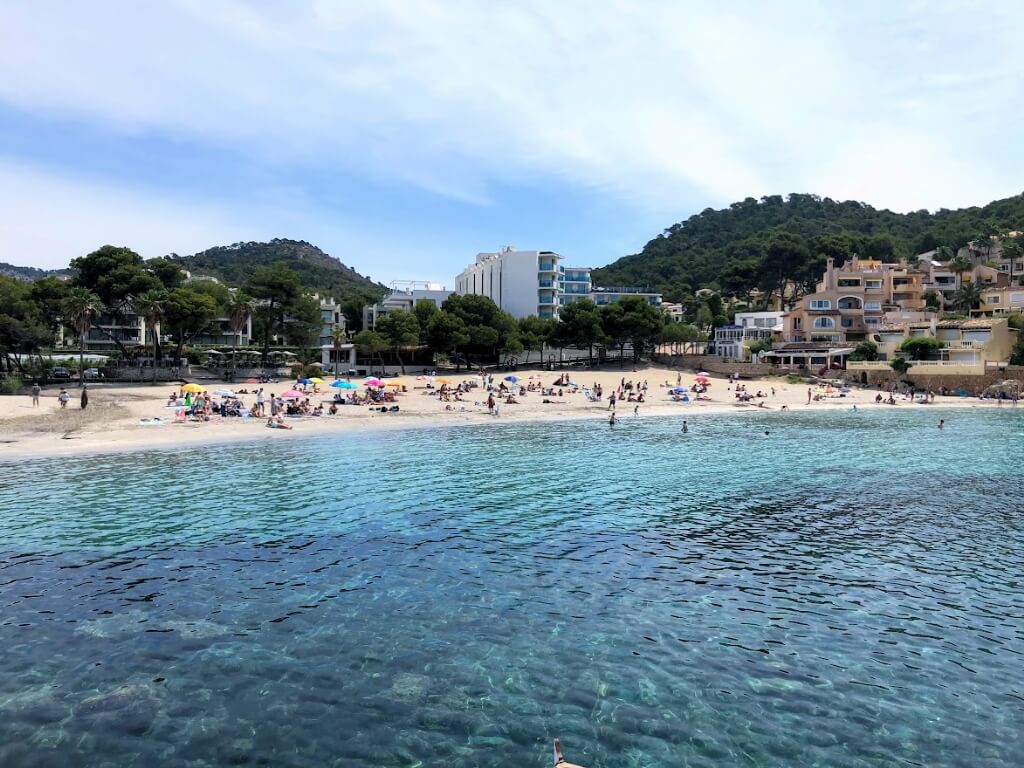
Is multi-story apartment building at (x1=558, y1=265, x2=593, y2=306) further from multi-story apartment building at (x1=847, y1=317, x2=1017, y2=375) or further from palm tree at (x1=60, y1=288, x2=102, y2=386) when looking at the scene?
palm tree at (x1=60, y1=288, x2=102, y2=386)

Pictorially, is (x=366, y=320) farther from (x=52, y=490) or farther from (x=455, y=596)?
(x=455, y=596)

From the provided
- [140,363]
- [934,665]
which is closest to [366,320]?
[140,363]

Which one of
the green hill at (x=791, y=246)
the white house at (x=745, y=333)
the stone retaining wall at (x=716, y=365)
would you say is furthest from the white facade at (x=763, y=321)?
the green hill at (x=791, y=246)

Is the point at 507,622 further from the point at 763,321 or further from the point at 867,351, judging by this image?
the point at 763,321

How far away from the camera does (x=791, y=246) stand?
11288 cm

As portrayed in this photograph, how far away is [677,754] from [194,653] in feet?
25.7

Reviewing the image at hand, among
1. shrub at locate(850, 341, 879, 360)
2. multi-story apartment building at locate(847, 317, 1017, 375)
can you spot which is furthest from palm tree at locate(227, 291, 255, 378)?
shrub at locate(850, 341, 879, 360)

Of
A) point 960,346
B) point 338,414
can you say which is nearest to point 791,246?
point 960,346

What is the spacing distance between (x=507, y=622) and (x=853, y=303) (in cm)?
9335

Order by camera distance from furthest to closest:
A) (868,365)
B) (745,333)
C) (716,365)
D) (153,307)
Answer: (745,333) → (716,365) → (868,365) → (153,307)

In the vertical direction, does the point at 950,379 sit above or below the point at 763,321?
below

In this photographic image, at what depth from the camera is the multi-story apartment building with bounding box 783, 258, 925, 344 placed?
285ft

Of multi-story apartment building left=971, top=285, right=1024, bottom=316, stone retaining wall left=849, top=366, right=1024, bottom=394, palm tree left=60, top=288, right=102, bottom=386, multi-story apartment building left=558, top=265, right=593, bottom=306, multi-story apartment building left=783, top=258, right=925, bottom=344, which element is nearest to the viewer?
palm tree left=60, top=288, right=102, bottom=386

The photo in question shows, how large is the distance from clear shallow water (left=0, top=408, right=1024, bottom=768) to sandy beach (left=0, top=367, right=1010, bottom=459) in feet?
32.5
